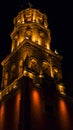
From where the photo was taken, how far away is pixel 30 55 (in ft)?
98.3

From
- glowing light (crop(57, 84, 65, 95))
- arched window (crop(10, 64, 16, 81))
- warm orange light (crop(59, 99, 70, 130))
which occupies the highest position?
arched window (crop(10, 64, 16, 81))

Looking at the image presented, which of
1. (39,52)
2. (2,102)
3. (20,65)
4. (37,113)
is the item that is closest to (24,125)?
(37,113)

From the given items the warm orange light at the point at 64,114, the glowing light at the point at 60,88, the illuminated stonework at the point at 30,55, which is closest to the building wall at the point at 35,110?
the warm orange light at the point at 64,114

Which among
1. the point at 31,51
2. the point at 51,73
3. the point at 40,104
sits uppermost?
the point at 31,51

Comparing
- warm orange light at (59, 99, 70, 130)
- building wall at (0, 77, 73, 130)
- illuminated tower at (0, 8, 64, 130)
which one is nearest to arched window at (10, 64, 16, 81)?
illuminated tower at (0, 8, 64, 130)

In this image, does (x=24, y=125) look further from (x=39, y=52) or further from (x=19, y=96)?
(x=39, y=52)

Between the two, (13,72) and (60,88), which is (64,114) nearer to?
(60,88)

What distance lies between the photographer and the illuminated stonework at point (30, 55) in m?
28.8

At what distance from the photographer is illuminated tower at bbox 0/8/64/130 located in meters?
26.0

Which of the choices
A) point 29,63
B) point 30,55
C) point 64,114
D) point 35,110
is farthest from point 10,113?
point 30,55

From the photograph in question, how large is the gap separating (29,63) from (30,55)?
4.27 feet

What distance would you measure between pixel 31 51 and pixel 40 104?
699 cm

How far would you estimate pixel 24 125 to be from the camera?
22656 millimetres

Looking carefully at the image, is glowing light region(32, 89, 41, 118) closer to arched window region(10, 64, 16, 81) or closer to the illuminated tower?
the illuminated tower
